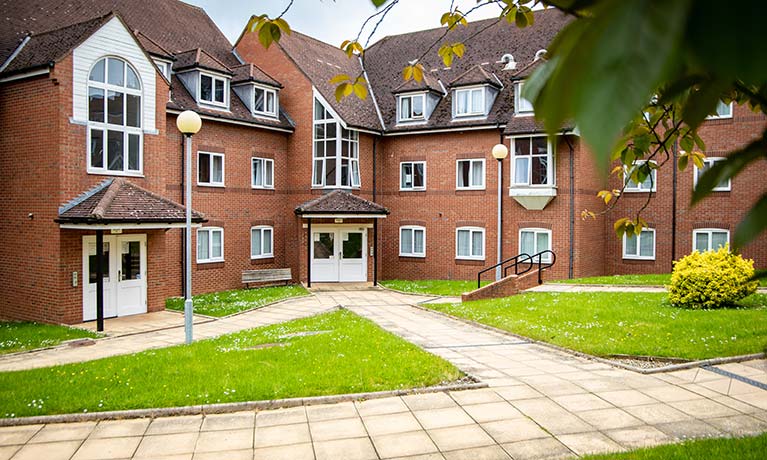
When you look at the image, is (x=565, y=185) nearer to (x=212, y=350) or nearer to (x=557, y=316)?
(x=557, y=316)

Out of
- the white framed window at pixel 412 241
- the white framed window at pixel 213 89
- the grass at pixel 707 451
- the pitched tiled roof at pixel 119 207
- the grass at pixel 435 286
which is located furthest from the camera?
the white framed window at pixel 412 241

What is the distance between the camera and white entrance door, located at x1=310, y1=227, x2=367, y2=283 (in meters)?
25.7

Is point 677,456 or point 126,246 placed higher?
point 126,246

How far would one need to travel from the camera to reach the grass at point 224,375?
853cm

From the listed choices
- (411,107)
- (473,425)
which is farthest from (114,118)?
(473,425)

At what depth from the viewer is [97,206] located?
15.7 metres

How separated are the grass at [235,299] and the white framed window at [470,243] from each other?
7.16m

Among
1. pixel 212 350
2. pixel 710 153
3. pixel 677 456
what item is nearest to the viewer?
pixel 677 456

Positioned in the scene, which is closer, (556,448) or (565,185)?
(556,448)

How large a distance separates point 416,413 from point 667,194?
20624mm

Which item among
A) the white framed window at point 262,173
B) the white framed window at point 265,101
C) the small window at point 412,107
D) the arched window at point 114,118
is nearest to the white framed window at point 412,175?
the small window at point 412,107

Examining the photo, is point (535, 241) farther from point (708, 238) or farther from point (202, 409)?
point (202, 409)

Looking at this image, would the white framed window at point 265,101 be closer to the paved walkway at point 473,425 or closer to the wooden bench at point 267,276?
the wooden bench at point 267,276

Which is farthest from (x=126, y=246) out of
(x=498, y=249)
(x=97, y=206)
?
(x=498, y=249)
